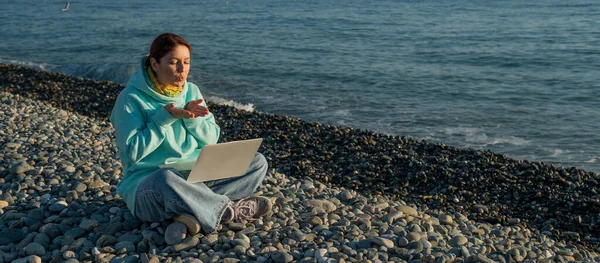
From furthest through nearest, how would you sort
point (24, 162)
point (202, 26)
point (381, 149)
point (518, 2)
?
point (518, 2) → point (202, 26) → point (381, 149) → point (24, 162)

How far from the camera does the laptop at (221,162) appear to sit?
4801 mm

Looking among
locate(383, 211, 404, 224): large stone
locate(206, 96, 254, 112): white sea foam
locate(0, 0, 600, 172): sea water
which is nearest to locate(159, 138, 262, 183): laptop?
locate(383, 211, 404, 224): large stone

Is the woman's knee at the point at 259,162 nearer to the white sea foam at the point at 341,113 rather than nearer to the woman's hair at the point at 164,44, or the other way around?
the woman's hair at the point at 164,44

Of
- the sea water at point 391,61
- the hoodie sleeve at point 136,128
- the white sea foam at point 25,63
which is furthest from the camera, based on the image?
the white sea foam at point 25,63

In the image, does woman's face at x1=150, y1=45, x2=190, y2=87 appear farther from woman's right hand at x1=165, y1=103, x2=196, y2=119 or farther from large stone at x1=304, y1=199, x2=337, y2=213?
large stone at x1=304, y1=199, x2=337, y2=213

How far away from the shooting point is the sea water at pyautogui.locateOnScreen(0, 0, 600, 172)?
46.3ft

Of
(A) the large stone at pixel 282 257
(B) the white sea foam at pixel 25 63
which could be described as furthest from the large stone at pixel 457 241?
(B) the white sea foam at pixel 25 63

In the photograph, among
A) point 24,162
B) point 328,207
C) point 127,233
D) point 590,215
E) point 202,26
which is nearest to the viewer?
point 127,233

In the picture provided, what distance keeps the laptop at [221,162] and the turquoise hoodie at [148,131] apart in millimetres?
126

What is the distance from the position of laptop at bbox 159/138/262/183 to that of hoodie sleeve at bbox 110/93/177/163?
30 centimetres

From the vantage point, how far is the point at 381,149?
9711mm

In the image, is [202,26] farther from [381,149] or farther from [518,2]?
[381,149]

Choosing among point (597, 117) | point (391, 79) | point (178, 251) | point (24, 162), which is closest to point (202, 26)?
point (391, 79)

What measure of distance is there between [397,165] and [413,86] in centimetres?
906
